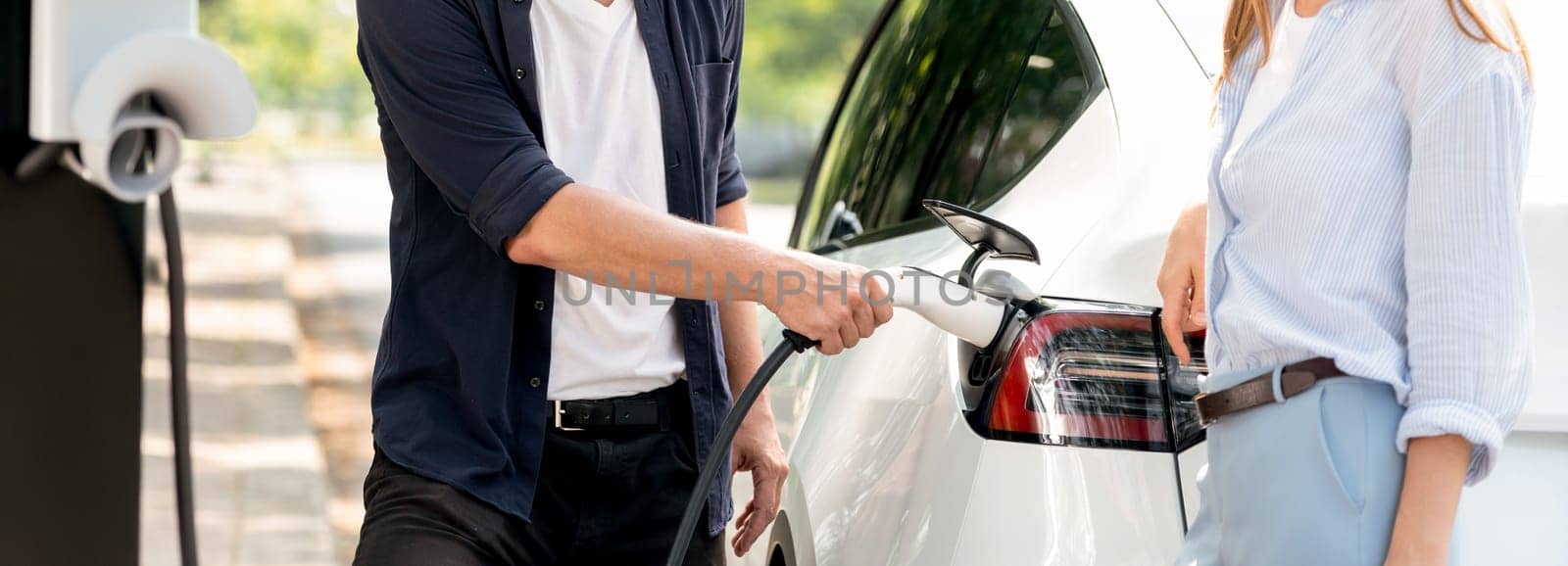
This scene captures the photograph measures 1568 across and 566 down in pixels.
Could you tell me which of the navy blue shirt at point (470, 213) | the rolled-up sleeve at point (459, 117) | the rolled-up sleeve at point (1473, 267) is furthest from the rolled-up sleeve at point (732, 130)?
the rolled-up sleeve at point (1473, 267)

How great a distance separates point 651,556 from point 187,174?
20.0m

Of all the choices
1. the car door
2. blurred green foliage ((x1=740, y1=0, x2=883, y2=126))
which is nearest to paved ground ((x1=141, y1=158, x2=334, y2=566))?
the car door

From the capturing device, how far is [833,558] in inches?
94.3

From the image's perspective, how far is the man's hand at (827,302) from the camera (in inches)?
76.6

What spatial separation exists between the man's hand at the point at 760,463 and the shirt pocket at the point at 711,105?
406 mm

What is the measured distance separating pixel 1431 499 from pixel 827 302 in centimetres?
76

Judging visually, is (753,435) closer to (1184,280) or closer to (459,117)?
(459,117)

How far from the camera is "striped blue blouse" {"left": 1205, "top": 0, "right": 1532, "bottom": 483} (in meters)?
1.43

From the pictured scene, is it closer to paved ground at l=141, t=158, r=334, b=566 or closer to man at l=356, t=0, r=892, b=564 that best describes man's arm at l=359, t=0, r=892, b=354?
man at l=356, t=0, r=892, b=564

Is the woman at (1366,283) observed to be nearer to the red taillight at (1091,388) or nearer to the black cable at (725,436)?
the red taillight at (1091,388)

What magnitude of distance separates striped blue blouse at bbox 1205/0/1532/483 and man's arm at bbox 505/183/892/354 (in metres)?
0.48

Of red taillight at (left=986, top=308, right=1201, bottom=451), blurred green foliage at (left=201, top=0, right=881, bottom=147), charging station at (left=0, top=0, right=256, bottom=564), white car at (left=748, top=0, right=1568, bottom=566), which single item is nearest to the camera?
charging station at (left=0, top=0, right=256, bottom=564)

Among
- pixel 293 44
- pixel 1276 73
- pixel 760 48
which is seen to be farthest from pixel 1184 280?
pixel 293 44

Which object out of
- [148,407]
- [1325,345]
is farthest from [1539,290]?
[148,407]
